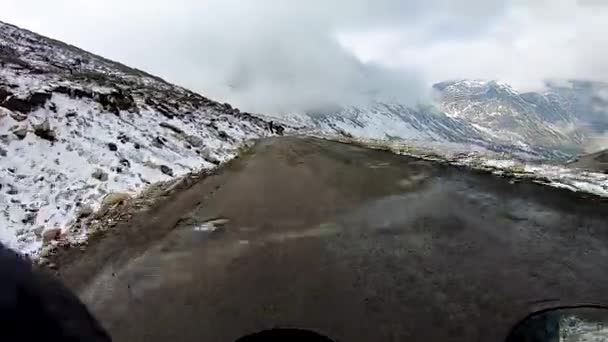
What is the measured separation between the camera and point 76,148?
826 inches

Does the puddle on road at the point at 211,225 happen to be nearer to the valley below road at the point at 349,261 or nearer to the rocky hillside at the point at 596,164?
the valley below road at the point at 349,261

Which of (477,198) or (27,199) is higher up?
(477,198)

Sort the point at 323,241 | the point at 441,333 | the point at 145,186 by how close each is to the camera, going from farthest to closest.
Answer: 1. the point at 145,186
2. the point at 323,241
3. the point at 441,333

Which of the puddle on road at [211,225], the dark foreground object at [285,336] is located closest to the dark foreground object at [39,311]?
the dark foreground object at [285,336]

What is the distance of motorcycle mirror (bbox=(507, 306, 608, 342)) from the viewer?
9055 mm

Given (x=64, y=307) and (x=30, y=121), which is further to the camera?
(x=30, y=121)

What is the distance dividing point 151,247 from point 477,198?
12.6 metres

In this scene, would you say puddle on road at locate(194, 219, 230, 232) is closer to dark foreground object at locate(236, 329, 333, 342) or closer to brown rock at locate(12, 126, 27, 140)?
dark foreground object at locate(236, 329, 333, 342)

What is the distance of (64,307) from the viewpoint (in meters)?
10.8

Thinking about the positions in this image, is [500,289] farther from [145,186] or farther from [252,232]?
[145,186]

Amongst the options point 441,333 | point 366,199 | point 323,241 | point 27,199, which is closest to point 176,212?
point 27,199

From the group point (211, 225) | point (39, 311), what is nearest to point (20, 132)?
point (211, 225)

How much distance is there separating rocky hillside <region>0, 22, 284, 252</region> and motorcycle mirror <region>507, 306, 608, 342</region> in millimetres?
13559

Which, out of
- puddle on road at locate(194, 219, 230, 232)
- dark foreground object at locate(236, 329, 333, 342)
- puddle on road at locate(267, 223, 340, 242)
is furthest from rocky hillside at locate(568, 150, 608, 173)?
dark foreground object at locate(236, 329, 333, 342)
